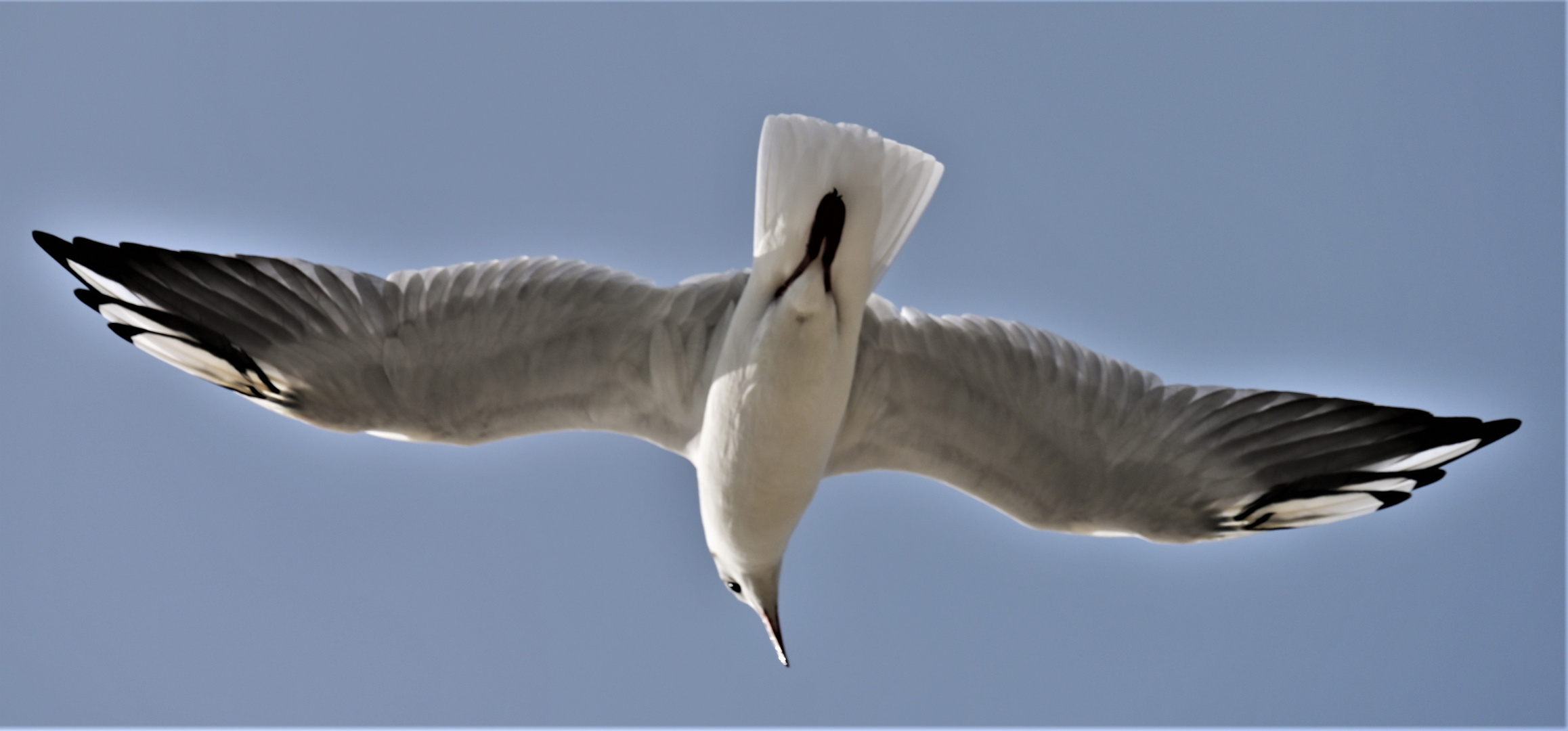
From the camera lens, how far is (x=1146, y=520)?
16.7 ft

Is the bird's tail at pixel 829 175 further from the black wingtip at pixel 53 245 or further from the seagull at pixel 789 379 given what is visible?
the black wingtip at pixel 53 245

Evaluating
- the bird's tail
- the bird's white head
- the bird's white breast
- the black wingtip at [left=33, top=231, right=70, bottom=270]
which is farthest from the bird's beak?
the black wingtip at [left=33, top=231, right=70, bottom=270]

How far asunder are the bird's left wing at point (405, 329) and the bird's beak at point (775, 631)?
1050 mm

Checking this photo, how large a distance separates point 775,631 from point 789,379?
1.38 meters

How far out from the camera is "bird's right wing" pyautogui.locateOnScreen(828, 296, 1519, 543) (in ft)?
16.4

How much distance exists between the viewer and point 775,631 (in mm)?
5504

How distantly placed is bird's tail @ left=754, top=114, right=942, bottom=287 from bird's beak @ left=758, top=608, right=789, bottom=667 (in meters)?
1.65

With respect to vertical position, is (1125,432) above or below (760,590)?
above

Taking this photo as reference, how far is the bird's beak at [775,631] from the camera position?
5484 mm

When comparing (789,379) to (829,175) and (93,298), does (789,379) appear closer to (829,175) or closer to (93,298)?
(829,175)

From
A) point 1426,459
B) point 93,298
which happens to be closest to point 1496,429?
point 1426,459

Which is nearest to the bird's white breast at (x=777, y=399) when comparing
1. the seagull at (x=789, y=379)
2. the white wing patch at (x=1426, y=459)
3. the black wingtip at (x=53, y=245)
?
the seagull at (x=789, y=379)

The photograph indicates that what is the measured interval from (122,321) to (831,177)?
8.57 feet

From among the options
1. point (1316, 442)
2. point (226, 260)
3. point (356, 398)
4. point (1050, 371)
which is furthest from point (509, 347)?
point (1316, 442)
